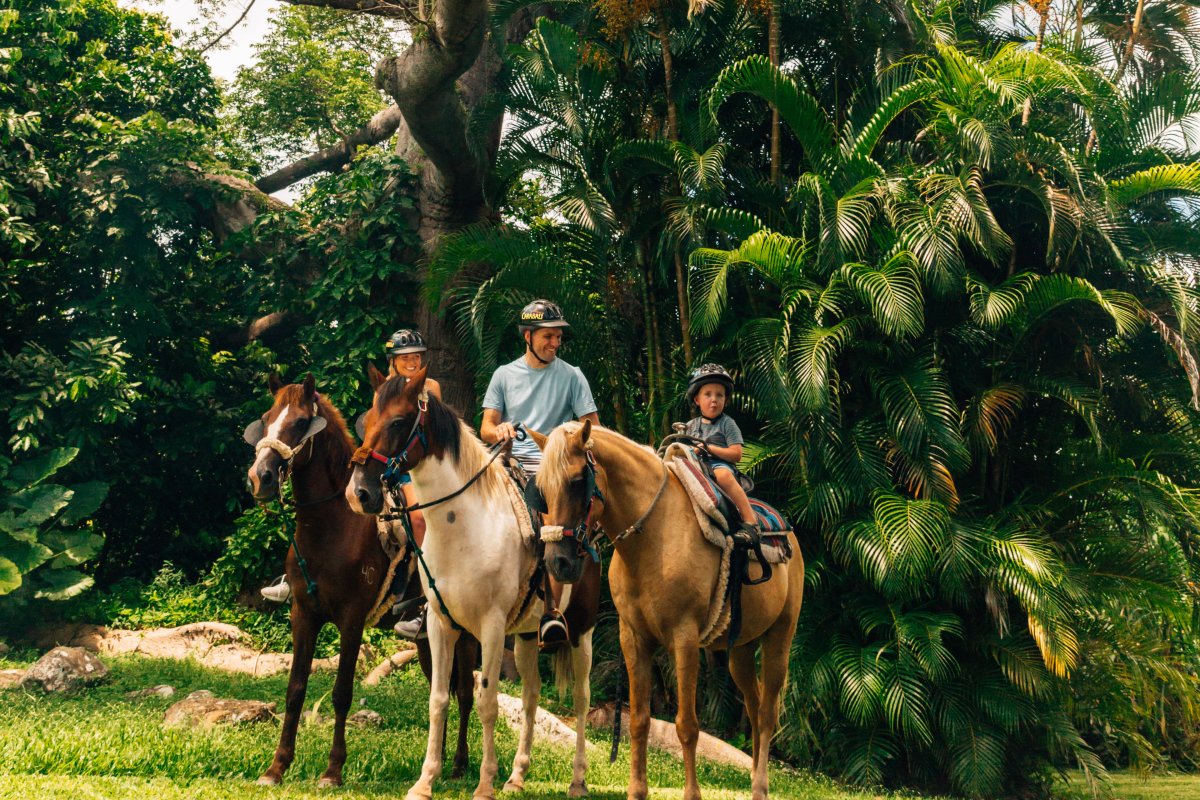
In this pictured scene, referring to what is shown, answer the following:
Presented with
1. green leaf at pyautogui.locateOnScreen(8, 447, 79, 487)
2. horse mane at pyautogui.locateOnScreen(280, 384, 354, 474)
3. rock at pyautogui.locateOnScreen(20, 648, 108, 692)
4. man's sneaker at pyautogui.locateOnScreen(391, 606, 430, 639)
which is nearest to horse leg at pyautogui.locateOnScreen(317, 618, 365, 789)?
man's sneaker at pyautogui.locateOnScreen(391, 606, 430, 639)

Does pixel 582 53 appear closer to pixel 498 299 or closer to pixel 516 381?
pixel 498 299

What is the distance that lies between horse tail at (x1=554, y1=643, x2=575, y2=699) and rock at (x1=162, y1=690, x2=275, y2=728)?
2882mm

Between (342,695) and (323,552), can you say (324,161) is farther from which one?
(342,695)

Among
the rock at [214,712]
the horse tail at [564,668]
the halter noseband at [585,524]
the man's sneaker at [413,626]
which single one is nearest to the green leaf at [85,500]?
the rock at [214,712]

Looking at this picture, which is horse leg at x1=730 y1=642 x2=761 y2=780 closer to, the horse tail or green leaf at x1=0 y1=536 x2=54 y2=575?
the horse tail

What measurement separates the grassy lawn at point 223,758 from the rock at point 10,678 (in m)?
0.29

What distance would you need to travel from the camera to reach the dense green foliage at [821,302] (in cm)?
1057

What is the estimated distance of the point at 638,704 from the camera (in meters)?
6.32

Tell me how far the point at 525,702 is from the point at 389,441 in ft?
7.36

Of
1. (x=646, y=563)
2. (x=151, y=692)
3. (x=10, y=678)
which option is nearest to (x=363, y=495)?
(x=646, y=563)

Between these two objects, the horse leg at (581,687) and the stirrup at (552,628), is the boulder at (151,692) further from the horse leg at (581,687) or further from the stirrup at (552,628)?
the stirrup at (552,628)

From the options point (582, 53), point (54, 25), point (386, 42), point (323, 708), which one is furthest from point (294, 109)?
point (323, 708)

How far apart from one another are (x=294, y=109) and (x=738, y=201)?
14284mm

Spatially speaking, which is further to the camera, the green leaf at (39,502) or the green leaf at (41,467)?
the green leaf at (41,467)
